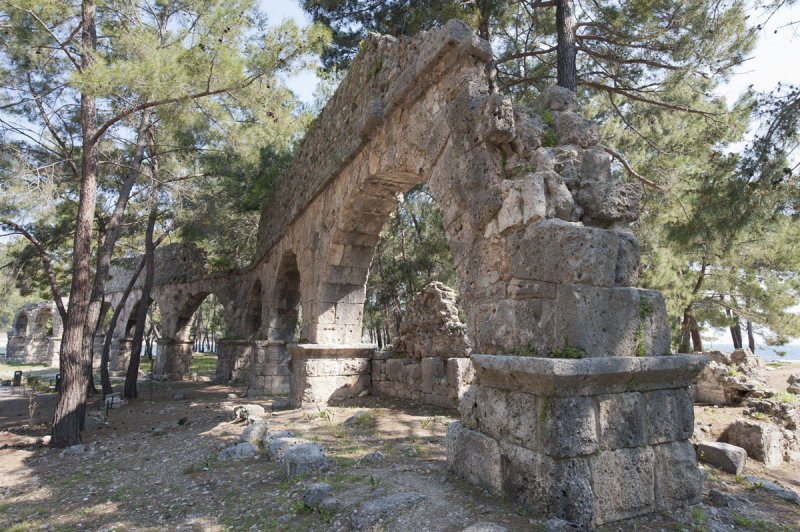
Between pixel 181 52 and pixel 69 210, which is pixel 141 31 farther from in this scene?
pixel 69 210

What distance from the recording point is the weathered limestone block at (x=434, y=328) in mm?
6508

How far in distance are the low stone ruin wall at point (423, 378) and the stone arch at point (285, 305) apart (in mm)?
4433

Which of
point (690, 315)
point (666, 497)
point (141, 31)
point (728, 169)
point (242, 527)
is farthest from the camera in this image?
point (690, 315)

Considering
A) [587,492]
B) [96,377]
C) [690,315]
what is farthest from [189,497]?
[96,377]

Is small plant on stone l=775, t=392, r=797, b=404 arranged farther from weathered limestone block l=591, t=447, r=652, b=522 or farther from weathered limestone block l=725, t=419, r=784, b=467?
weathered limestone block l=591, t=447, r=652, b=522

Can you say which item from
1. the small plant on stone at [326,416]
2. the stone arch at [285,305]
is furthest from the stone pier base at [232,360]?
the small plant on stone at [326,416]

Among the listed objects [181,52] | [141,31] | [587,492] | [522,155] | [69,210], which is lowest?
[587,492]

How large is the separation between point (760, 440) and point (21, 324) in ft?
112

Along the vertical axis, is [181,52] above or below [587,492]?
above

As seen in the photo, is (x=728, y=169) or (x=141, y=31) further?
(x=141, y=31)

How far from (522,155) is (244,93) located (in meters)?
4.33

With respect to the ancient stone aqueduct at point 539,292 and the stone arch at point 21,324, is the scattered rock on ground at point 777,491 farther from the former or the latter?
the stone arch at point 21,324

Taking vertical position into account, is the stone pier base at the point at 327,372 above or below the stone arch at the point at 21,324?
below

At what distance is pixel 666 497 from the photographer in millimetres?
2631
